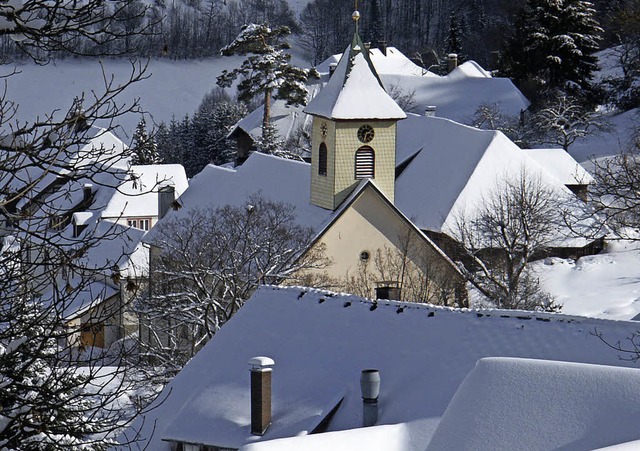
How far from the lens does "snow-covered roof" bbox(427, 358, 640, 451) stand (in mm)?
9867

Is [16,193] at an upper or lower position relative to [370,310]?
upper

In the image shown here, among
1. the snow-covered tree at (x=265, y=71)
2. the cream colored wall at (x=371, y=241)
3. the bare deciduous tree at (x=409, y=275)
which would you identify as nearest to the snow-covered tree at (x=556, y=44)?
the snow-covered tree at (x=265, y=71)

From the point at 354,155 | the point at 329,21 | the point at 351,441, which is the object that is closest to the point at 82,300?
the point at 351,441

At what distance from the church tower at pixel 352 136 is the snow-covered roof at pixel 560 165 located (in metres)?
11.4

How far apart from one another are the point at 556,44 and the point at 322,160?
84.4 feet

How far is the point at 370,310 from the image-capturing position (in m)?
18.8

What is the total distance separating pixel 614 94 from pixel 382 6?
54924mm

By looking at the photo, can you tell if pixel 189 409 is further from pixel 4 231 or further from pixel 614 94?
pixel 614 94

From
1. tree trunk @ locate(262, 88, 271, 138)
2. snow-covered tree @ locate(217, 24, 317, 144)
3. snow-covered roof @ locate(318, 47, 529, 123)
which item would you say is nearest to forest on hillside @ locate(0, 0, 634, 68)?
snow-covered roof @ locate(318, 47, 529, 123)

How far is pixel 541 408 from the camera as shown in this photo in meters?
10.2

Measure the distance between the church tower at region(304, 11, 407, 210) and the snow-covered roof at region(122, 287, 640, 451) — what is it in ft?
45.3

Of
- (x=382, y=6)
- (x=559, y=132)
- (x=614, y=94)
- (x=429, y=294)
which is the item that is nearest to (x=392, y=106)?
(x=429, y=294)

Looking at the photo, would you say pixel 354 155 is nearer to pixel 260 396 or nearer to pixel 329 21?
pixel 260 396

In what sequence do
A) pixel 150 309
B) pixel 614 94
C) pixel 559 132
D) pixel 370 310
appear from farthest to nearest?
pixel 614 94 → pixel 559 132 → pixel 150 309 → pixel 370 310
